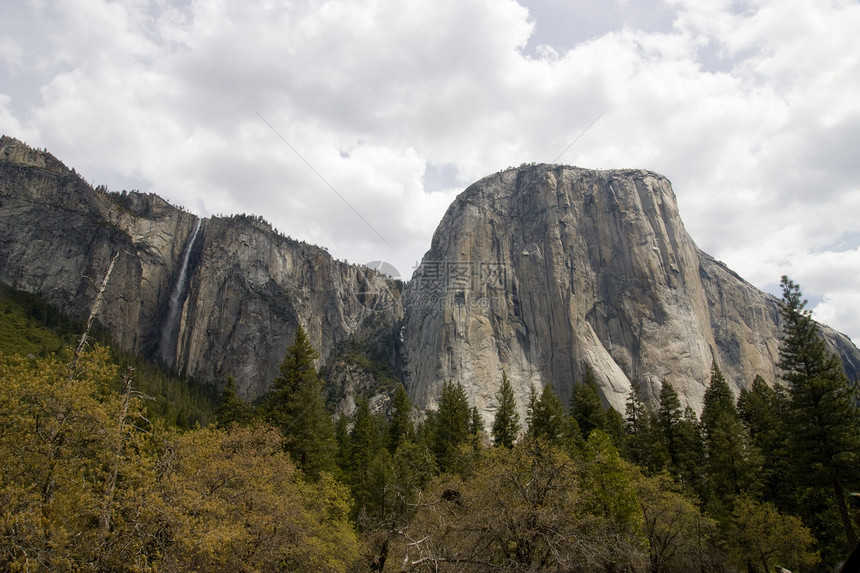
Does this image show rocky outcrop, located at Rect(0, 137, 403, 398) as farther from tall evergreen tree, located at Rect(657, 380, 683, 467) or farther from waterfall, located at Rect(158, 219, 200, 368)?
tall evergreen tree, located at Rect(657, 380, 683, 467)

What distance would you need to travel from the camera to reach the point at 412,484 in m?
19.6

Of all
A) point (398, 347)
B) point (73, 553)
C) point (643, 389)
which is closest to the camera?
point (73, 553)

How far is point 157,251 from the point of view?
13288 cm

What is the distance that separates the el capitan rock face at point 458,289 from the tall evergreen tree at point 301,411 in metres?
58.8

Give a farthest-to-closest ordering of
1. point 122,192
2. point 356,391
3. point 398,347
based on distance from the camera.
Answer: point 122,192, point 398,347, point 356,391

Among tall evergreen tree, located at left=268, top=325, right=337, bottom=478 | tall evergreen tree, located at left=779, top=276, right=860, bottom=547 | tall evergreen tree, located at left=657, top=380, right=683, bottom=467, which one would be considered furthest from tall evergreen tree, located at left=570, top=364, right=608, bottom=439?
tall evergreen tree, located at left=268, top=325, right=337, bottom=478

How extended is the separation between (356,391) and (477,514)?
100701 millimetres

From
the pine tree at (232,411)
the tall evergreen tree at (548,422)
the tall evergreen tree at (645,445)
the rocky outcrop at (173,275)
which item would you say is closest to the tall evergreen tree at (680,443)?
the tall evergreen tree at (645,445)

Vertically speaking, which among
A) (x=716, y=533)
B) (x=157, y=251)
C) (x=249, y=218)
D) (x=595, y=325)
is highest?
(x=249, y=218)

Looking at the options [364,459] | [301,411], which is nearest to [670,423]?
[364,459]

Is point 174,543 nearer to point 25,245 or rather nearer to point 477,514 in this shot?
point 477,514

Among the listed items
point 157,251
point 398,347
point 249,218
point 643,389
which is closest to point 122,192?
point 157,251

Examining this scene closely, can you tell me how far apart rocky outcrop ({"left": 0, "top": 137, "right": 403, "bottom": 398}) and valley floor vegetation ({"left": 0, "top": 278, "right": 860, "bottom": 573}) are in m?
78.7

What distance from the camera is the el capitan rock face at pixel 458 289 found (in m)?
91.9
